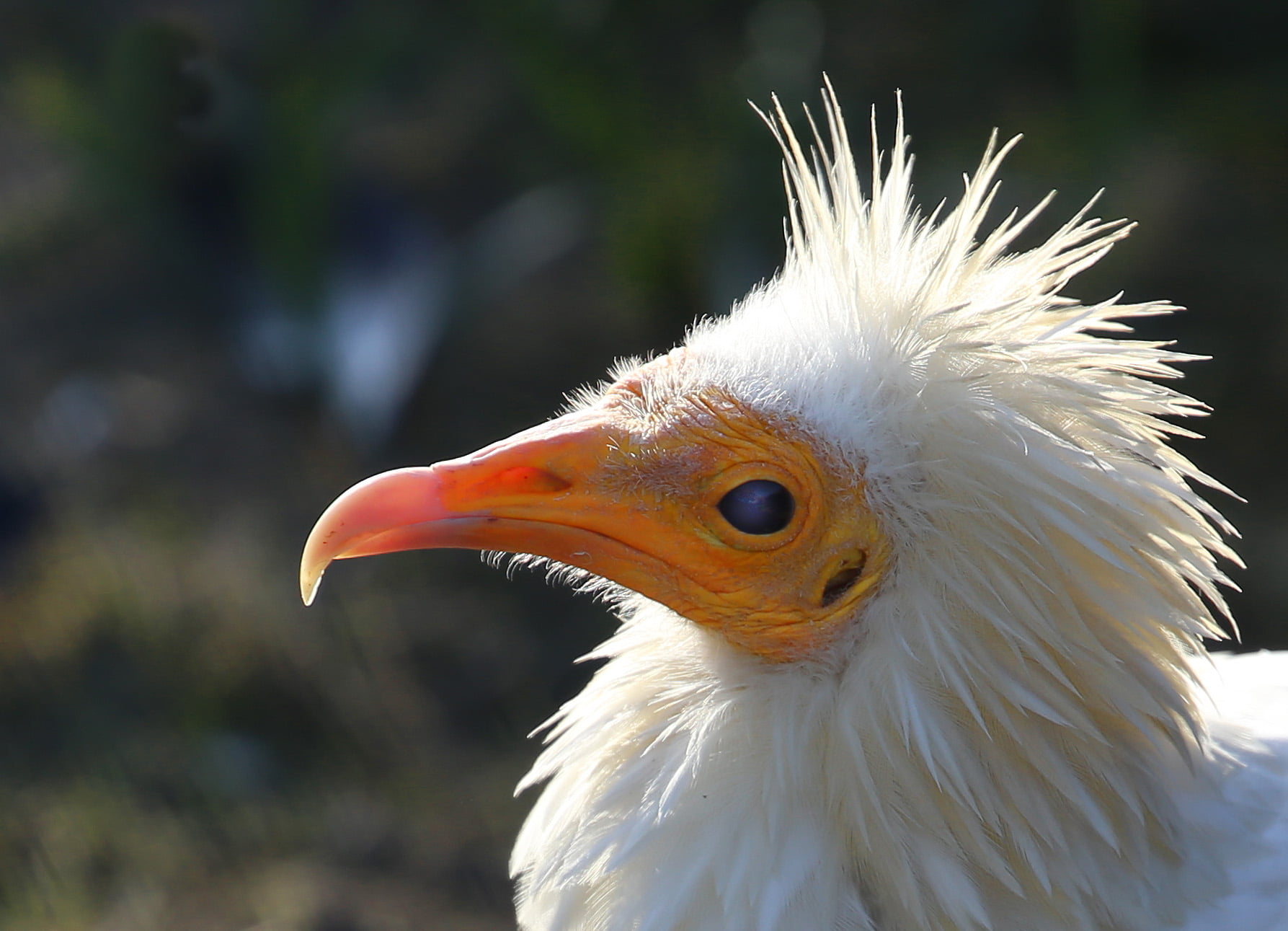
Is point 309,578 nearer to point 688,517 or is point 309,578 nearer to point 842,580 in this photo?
point 688,517

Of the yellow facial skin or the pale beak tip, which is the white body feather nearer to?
the yellow facial skin

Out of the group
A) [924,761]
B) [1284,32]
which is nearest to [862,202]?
[924,761]

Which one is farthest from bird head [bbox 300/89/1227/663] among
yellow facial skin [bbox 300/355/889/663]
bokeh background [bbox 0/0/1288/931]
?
bokeh background [bbox 0/0/1288/931]

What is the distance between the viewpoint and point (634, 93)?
6727 mm

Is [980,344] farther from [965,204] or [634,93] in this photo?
[634,93]

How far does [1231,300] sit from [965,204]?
17.1 ft

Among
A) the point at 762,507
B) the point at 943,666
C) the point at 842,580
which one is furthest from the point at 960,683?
the point at 762,507

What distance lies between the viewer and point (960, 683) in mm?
1993

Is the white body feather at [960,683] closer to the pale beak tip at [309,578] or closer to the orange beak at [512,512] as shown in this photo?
the orange beak at [512,512]

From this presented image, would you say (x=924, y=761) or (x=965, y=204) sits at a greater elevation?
(x=965, y=204)

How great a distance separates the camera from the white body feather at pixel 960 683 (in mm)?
2020

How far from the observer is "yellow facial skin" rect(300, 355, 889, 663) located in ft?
6.99

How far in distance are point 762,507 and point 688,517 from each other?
0.41 feet

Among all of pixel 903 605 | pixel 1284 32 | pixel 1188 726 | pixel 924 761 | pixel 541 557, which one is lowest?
pixel 1188 726
